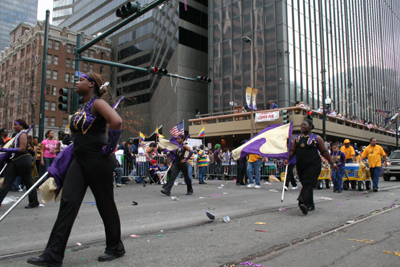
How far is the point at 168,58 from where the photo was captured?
42094 millimetres

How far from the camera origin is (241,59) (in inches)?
1420

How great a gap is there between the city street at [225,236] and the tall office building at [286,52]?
22177 millimetres

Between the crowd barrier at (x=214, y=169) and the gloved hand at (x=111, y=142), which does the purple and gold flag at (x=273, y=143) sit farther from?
the gloved hand at (x=111, y=142)

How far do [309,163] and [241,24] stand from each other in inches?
1267

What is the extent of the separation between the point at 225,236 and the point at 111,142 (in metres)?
2.19

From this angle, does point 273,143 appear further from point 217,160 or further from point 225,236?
point 217,160

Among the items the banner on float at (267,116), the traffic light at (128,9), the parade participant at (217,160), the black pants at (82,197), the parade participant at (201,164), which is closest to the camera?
the black pants at (82,197)

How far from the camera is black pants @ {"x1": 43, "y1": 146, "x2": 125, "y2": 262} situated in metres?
3.06

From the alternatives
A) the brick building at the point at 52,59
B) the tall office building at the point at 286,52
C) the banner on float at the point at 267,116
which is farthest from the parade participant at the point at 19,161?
the brick building at the point at 52,59

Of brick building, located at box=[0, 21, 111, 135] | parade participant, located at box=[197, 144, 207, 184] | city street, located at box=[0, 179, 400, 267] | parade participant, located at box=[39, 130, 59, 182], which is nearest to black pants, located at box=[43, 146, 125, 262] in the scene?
city street, located at box=[0, 179, 400, 267]

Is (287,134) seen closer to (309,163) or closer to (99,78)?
(309,163)

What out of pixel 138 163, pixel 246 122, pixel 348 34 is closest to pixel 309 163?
pixel 138 163

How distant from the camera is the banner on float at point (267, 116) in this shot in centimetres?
2834

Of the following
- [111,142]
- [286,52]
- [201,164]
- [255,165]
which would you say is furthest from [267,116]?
[111,142]
